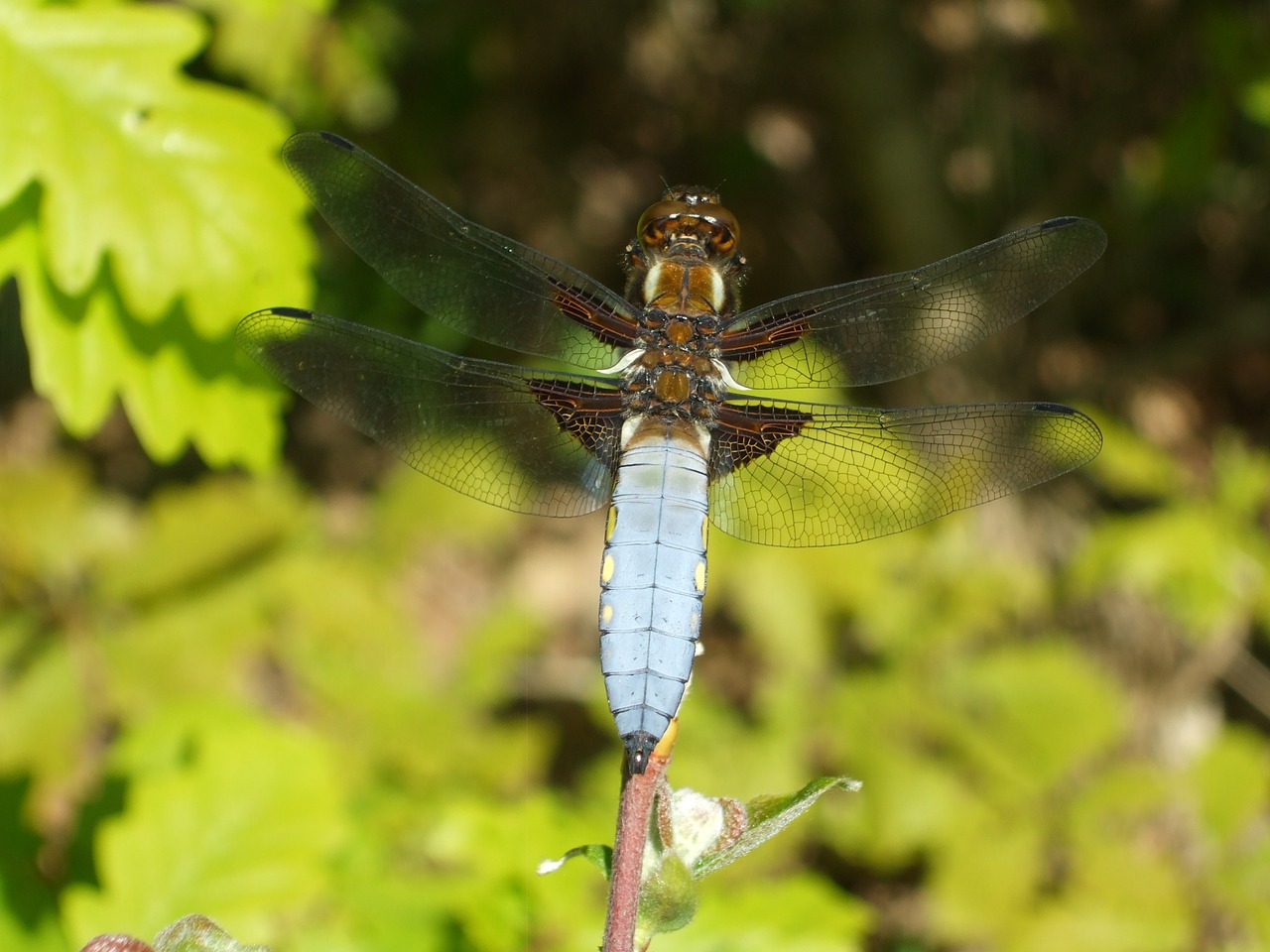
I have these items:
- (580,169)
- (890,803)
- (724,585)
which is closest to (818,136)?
(580,169)

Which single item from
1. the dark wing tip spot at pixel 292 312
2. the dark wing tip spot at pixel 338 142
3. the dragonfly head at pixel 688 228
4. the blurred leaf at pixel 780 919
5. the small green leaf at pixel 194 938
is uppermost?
the dark wing tip spot at pixel 338 142

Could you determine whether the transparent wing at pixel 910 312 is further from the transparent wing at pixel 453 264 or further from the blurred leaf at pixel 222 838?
the blurred leaf at pixel 222 838

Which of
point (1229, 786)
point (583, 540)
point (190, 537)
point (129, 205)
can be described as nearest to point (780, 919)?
point (1229, 786)

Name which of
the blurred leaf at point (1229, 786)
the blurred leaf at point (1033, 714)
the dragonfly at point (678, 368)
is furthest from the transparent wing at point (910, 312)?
the blurred leaf at point (1229, 786)

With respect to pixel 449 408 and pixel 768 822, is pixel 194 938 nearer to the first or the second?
pixel 768 822

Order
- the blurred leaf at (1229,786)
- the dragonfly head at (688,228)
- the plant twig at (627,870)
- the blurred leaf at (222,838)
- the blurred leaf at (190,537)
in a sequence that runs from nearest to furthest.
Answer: the plant twig at (627,870)
the dragonfly head at (688,228)
the blurred leaf at (222,838)
the blurred leaf at (1229,786)
the blurred leaf at (190,537)

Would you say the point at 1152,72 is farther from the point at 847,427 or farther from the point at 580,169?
the point at 847,427

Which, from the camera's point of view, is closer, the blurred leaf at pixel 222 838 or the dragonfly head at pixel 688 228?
the dragonfly head at pixel 688 228
